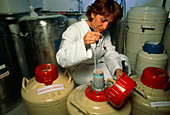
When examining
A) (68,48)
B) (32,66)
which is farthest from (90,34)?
(32,66)

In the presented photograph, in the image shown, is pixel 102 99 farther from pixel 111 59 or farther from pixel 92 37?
pixel 111 59

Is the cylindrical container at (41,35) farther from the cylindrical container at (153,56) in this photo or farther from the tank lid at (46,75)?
the cylindrical container at (153,56)

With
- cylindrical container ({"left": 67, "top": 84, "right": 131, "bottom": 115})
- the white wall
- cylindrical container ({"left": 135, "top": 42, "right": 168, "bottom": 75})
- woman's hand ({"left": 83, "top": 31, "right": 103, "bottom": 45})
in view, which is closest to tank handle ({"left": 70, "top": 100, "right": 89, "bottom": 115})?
cylindrical container ({"left": 67, "top": 84, "right": 131, "bottom": 115})

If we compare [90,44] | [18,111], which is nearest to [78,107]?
[90,44]

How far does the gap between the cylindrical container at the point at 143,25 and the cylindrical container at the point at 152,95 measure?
906 millimetres

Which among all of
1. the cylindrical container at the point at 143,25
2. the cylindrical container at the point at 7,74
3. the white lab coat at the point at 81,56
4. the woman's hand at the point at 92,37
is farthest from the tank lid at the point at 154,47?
the cylindrical container at the point at 7,74

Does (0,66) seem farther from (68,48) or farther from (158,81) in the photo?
(158,81)

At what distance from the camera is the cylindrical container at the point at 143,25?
5.47ft

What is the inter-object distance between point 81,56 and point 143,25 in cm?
129

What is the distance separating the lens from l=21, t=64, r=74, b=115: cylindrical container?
987mm

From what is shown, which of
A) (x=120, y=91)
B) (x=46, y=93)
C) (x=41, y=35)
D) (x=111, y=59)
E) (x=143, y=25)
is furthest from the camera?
(x=143, y=25)

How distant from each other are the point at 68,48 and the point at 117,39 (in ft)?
3.96

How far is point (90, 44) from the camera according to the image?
0.99 m

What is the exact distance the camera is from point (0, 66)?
1.32m
